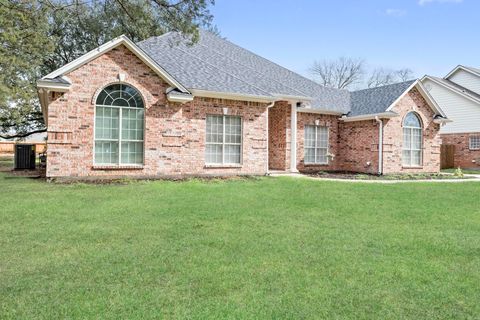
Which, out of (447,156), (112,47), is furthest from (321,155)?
(447,156)

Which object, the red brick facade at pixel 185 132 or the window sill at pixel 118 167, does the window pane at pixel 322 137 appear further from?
the window sill at pixel 118 167

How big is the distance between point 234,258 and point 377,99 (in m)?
17.7

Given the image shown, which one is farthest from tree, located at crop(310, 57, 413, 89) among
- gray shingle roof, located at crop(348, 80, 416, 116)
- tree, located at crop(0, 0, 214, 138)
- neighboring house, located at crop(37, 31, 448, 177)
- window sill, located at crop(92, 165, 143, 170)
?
window sill, located at crop(92, 165, 143, 170)

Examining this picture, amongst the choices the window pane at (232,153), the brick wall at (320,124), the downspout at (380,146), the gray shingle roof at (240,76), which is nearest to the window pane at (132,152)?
the gray shingle roof at (240,76)

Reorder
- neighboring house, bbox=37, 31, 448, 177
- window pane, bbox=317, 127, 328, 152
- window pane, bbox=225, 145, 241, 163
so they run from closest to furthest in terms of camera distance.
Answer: neighboring house, bbox=37, 31, 448, 177
window pane, bbox=225, 145, 241, 163
window pane, bbox=317, 127, 328, 152

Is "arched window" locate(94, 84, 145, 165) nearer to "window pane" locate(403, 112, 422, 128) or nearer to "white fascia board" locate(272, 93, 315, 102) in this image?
"white fascia board" locate(272, 93, 315, 102)

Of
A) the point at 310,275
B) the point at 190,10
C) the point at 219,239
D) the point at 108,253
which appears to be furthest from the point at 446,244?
the point at 190,10

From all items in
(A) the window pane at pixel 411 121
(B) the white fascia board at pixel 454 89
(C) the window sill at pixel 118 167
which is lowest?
(C) the window sill at pixel 118 167

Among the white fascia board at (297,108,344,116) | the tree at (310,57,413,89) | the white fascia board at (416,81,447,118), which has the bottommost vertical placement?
the white fascia board at (297,108,344,116)

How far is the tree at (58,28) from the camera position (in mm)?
9852

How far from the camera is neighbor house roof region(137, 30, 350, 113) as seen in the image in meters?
15.9

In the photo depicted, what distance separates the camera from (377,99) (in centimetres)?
2059

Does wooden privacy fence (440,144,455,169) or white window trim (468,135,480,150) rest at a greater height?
white window trim (468,135,480,150)

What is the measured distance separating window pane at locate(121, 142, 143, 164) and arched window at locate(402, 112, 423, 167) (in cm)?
1337
